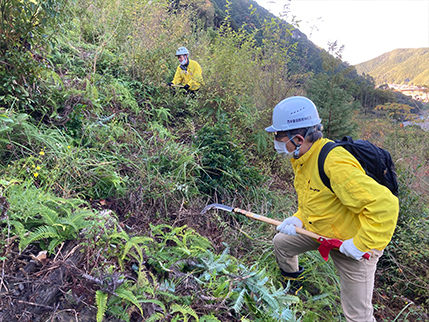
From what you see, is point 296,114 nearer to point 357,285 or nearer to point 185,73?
point 357,285

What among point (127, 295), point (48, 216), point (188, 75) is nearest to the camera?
point (127, 295)

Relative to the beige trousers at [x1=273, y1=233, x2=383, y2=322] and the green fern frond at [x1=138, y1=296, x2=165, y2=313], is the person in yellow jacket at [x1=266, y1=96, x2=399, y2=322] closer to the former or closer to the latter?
the beige trousers at [x1=273, y1=233, x2=383, y2=322]

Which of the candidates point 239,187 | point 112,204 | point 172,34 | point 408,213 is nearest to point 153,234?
point 112,204

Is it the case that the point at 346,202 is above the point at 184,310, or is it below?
above

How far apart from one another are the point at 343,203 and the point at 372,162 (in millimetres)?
427

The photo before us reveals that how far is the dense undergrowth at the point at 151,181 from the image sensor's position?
6.65 feet

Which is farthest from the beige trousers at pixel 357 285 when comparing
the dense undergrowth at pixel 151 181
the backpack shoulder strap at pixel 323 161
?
the backpack shoulder strap at pixel 323 161

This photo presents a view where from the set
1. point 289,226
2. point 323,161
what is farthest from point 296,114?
point 289,226

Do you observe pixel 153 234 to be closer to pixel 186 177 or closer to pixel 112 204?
pixel 112 204

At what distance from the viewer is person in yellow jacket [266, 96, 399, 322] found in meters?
A: 2.04

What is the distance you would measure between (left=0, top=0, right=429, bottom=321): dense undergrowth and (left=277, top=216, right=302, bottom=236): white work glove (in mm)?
550

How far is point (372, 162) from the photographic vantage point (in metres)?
2.20

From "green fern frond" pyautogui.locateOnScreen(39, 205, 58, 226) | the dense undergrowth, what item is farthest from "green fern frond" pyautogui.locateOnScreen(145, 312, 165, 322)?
"green fern frond" pyautogui.locateOnScreen(39, 205, 58, 226)

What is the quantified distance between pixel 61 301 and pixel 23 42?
10.00 feet
